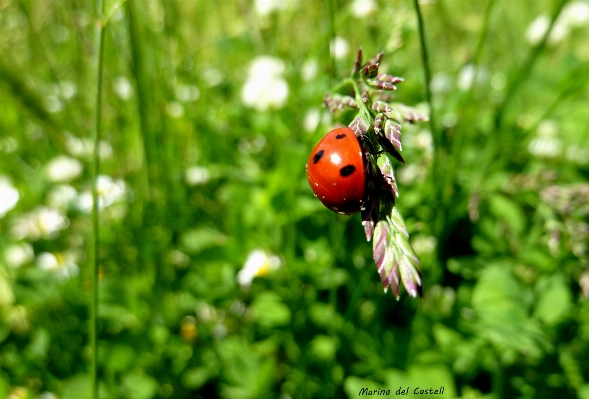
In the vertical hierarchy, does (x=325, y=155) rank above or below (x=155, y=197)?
below

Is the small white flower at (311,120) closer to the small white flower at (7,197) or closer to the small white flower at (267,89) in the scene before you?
the small white flower at (267,89)

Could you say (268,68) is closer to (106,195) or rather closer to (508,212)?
(106,195)

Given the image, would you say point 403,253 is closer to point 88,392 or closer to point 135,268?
point 88,392

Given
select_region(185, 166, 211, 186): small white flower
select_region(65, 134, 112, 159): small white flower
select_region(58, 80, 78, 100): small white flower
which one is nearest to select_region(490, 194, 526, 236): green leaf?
select_region(185, 166, 211, 186): small white flower

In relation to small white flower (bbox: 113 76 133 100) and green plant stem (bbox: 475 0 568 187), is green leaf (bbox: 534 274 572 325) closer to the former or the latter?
green plant stem (bbox: 475 0 568 187)

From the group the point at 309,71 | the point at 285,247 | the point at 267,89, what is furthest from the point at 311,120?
the point at 285,247

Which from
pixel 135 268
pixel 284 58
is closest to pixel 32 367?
pixel 135 268
